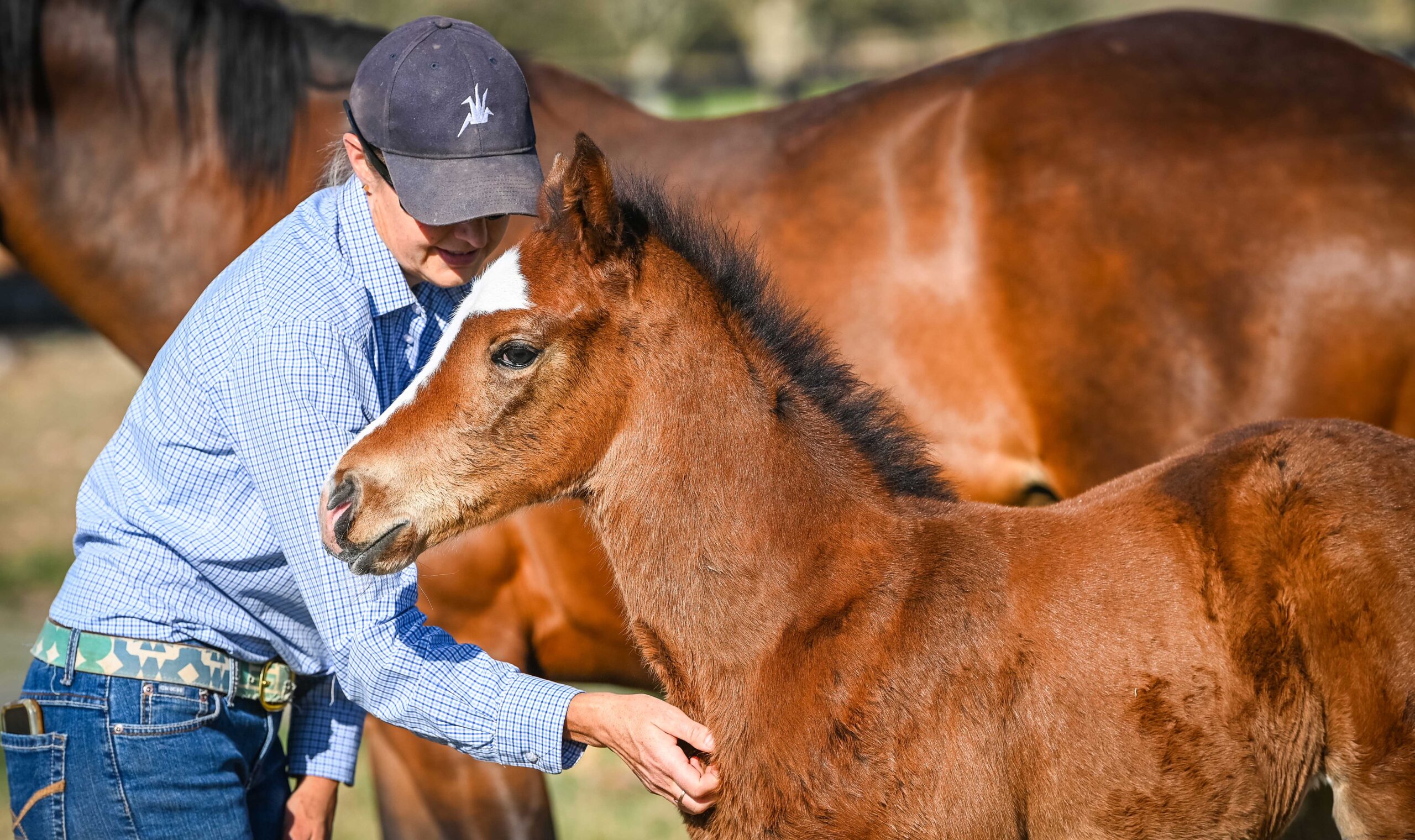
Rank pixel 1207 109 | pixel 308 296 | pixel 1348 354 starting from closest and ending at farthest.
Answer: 1. pixel 308 296
2. pixel 1348 354
3. pixel 1207 109

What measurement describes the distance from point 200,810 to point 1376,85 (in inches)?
134

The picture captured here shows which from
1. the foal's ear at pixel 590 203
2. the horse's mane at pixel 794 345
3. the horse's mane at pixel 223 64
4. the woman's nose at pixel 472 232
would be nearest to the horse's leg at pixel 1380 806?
the horse's mane at pixel 794 345

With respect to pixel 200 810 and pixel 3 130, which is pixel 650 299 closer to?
pixel 200 810

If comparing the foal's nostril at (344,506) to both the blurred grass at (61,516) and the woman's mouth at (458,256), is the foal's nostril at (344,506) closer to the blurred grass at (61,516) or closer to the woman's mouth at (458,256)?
the woman's mouth at (458,256)

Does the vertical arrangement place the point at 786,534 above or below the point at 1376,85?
below

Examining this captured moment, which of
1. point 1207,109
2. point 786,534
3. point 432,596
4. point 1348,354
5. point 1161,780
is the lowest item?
point 432,596

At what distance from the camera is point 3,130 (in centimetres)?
363

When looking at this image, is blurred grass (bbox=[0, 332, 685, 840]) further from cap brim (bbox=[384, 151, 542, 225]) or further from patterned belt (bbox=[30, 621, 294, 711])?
cap brim (bbox=[384, 151, 542, 225])

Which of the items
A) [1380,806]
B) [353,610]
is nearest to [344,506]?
[353,610]

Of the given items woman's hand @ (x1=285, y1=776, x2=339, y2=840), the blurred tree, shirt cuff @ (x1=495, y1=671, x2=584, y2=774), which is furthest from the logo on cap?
the blurred tree

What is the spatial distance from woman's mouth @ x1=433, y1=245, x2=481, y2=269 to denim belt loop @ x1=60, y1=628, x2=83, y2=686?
956mm

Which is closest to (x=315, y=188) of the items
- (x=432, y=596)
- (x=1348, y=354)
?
(x=432, y=596)

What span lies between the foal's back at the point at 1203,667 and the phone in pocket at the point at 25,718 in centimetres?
161

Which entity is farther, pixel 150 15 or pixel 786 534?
pixel 150 15
